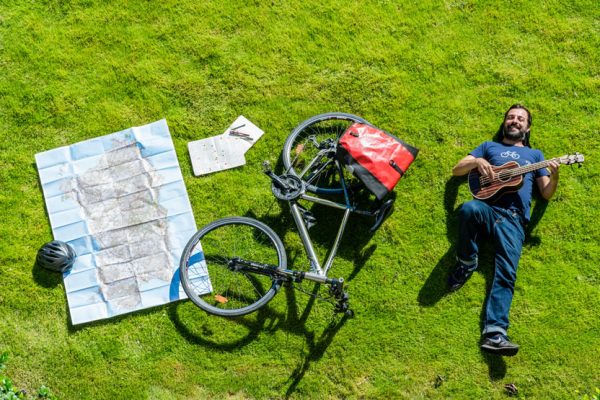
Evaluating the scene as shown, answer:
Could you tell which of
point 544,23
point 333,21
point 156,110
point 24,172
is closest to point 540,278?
point 544,23

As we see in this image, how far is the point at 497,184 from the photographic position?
6836 millimetres

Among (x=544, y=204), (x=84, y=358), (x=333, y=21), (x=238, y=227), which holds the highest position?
(x=333, y=21)

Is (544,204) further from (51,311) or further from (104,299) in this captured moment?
(51,311)

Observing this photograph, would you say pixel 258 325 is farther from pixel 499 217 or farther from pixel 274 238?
pixel 499 217

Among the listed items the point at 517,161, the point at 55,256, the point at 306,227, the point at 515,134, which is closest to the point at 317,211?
the point at 306,227

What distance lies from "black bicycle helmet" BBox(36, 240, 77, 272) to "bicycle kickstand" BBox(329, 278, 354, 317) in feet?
11.0

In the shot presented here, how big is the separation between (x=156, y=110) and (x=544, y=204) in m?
5.26

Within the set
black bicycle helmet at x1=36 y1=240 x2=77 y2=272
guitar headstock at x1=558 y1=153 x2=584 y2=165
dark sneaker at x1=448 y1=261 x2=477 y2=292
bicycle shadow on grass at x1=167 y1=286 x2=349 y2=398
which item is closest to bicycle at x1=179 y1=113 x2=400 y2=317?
bicycle shadow on grass at x1=167 y1=286 x2=349 y2=398

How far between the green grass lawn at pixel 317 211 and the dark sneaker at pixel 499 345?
0.75 ft

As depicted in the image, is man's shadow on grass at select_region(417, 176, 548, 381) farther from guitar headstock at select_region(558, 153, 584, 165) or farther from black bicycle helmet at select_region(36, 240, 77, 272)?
black bicycle helmet at select_region(36, 240, 77, 272)

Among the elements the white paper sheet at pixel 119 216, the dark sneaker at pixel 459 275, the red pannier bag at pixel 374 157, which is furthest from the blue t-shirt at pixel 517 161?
the white paper sheet at pixel 119 216

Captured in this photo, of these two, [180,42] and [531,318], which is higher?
[180,42]

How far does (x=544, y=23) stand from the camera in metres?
7.77

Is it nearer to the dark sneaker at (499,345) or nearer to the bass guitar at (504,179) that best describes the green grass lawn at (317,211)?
the dark sneaker at (499,345)
